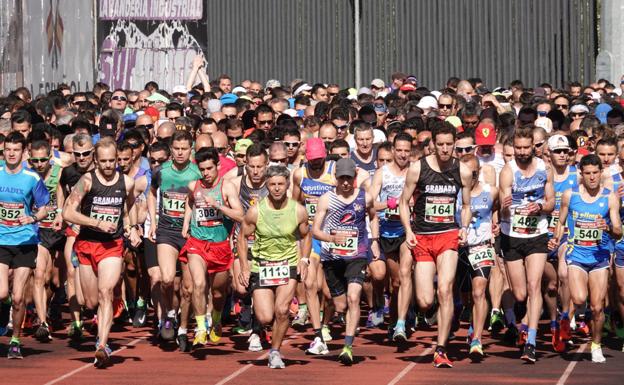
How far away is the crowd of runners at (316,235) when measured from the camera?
44.8ft

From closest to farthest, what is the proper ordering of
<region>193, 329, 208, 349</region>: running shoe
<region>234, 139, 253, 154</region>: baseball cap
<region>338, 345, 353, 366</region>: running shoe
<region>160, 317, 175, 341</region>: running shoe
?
<region>338, 345, 353, 366</region>: running shoe → <region>193, 329, 208, 349</region>: running shoe → <region>160, 317, 175, 341</region>: running shoe → <region>234, 139, 253, 154</region>: baseball cap

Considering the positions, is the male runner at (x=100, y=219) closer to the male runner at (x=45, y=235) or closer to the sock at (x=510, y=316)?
the male runner at (x=45, y=235)

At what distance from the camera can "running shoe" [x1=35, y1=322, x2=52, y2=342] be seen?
1515 centimetres

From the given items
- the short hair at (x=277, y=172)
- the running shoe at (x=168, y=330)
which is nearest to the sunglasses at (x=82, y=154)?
the running shoe at (x=168, y=330)

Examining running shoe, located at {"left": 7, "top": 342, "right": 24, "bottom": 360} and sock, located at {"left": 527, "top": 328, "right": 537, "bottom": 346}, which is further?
running shoe, located at {"left": 7, "top": 342, "right": 24, "bottom": 360}

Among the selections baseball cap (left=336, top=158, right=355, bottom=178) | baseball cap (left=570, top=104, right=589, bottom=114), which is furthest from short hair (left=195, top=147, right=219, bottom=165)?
baseball cap (left=570, top=104, right=589, bottom=114)

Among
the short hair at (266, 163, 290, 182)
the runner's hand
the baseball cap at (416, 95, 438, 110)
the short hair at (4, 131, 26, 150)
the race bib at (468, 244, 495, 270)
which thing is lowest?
the runner's hand

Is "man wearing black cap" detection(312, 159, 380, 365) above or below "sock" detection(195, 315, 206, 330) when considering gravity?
above

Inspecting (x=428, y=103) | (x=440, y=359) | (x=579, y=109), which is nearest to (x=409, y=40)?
(x=428, y=103)

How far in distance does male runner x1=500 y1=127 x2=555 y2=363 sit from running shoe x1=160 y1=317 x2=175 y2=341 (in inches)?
130

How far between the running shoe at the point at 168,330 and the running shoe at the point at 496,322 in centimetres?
313

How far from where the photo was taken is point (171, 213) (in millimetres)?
14672

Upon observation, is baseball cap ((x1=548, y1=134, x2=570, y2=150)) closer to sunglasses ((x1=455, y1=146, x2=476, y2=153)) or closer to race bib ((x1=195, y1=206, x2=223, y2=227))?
sunglasses ((x1=455, y1=146, x2=476, y2=153))

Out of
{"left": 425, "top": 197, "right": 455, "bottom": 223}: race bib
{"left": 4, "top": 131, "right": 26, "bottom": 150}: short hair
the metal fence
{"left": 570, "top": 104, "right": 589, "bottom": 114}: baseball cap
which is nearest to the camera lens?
{"left": 425, "top": 197, "right": 455, "bottom": 223}: race bib
